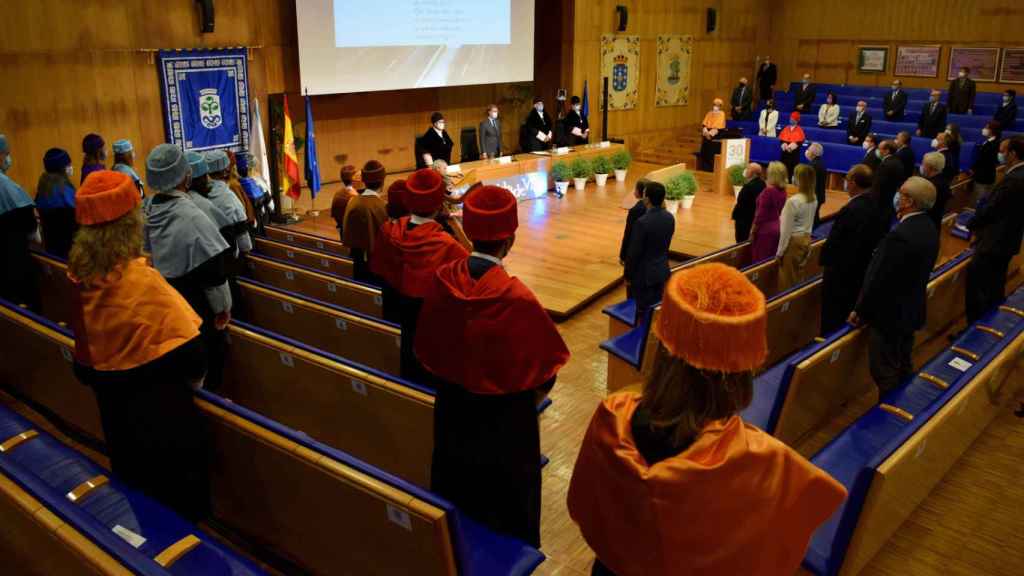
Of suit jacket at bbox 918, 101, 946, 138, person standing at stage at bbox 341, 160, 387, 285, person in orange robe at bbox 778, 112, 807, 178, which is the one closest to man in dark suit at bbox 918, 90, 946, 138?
suit jacket at bbox 918, 101, 946, 138

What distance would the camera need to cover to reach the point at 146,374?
2414mm

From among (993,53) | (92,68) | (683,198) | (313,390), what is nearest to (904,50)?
(993,53)

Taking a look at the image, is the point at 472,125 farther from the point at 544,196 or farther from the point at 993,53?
the point at 993,53

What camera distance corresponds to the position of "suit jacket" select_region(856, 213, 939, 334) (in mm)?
3729

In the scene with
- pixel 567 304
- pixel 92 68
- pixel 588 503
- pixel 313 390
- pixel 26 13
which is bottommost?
pixel 567 304

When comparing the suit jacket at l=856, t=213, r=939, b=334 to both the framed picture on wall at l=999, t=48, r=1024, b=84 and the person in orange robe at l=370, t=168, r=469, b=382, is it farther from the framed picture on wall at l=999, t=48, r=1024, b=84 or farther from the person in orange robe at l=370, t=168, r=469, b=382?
the framed picture on wall at l=999, t=48, r=1024, b=84

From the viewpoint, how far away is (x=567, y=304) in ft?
20.9

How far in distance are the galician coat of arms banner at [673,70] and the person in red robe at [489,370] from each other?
46.9ft

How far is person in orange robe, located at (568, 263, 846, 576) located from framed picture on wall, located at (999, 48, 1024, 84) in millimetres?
16820

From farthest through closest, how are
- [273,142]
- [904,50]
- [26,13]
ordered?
[904,50], [273,142], [26,13]

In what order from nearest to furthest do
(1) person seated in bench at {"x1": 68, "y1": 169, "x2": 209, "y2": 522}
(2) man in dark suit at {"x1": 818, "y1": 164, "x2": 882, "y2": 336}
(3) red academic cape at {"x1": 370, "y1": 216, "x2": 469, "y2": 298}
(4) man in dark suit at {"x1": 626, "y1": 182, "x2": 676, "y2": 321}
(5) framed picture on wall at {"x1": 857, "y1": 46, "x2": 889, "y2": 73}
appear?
(1) person seated in bench at {"x1": 68, "y1": 169, "x2": 209, "y2": 522} → (3) red academic cape at {"x1": 370, "y1": 216, "x2": 469, "y2": 298} → (2) man in dark suit at {"x1": 818, "y1": 164, "x2": 882, "y2": 336} → (4) man in dark suit at {"x1": 626, "y1": 182, "x2": 676, "y2": 321} → (5) framed picture on wall at {"x1": 857, "y1": 46, "x2": 889, "y2": 73}

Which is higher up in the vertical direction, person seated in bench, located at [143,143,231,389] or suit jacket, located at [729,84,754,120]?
suit jacket, located at [729,84,754,120]

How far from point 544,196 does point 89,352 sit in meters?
8.90

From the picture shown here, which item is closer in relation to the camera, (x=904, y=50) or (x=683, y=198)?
(x=683, y=198)
